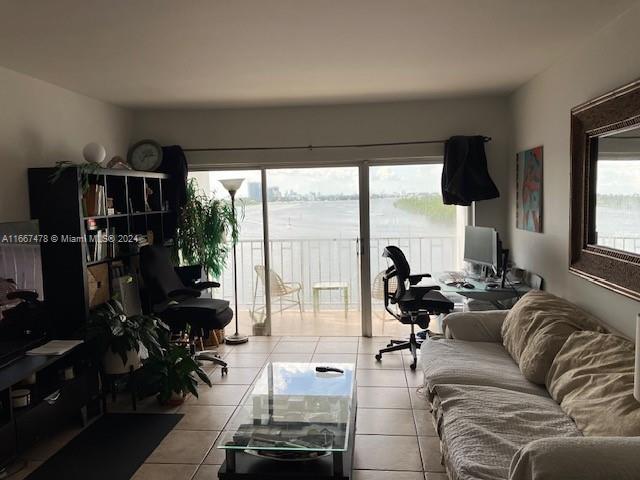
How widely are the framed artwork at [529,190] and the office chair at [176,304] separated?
8.45 ft

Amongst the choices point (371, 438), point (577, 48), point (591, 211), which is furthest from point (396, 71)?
point (371, 438)

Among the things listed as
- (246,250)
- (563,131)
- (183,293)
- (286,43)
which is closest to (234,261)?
(246,250)

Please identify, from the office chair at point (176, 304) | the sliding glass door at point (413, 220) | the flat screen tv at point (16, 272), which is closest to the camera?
the flat screen tv at point (16, 272)

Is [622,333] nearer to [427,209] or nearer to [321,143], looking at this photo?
[427,209]

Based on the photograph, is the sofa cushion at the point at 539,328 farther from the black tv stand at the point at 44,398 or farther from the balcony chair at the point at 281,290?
the black tv stand at the point at 44,398

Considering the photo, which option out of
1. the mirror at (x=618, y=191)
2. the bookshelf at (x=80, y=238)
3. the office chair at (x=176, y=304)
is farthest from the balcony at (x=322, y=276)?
the mirror at (x=618, y=191)

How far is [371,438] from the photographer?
3.12m

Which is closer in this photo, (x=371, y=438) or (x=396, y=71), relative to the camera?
(x=371, y=438)

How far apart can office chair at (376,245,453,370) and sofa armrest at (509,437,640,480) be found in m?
2.62

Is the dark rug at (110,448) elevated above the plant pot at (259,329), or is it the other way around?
the plant pot at (259,329)

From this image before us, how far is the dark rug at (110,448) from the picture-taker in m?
2.79

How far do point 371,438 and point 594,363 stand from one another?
1336 mm

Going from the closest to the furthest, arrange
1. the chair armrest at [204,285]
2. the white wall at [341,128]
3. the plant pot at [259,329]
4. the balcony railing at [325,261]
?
the chair armrest at [204,285]
the white wall at [341,128]
the balcony railing at [325,261]
the plant pot at [259,329]

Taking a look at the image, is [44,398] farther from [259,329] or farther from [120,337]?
[259,329]
